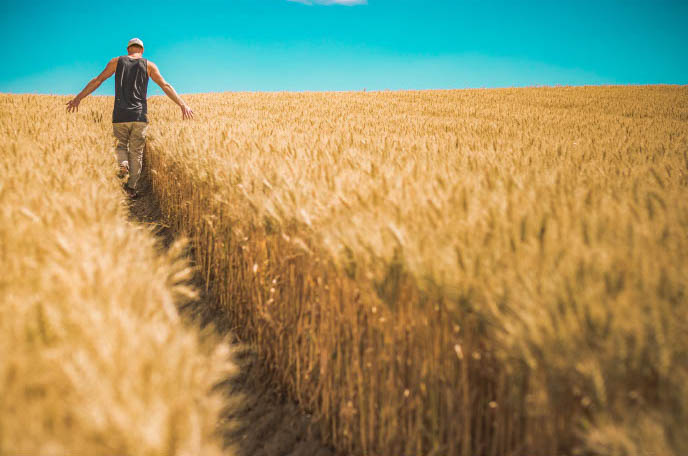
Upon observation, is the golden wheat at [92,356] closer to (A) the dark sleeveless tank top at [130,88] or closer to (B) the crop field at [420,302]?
(B) the crop field at [420,302]

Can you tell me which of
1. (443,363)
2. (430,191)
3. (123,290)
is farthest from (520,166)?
(123,290)

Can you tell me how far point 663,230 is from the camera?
1284mm

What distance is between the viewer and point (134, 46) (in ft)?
18.3

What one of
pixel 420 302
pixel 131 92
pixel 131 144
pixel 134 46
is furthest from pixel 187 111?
pixel 420 302

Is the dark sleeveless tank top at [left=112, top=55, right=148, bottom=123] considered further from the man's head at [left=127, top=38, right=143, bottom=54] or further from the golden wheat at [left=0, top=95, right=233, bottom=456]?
the golden wheat at [left=0, top=95, right=233, bottom=456]

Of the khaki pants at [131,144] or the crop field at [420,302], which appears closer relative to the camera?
the crop field at [420,302]

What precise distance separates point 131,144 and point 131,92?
2.61 feet

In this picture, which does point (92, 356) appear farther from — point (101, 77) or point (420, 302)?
point (101, 77)

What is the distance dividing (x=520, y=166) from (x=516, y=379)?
2.23 metres

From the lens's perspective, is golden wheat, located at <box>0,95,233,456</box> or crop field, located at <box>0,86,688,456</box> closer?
golden wheat, located at <box>0,95,233,456</box>

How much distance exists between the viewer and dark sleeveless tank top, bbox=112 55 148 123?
5.52 metres

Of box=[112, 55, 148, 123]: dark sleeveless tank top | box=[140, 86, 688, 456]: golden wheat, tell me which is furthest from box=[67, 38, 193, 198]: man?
box=[140, 86, 688, 456]: golden wheat

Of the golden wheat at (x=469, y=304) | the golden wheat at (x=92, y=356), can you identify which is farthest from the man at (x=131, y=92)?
the golden wheat at (x=92, y=356)

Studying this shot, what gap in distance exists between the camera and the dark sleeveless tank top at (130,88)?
18.1 ft
